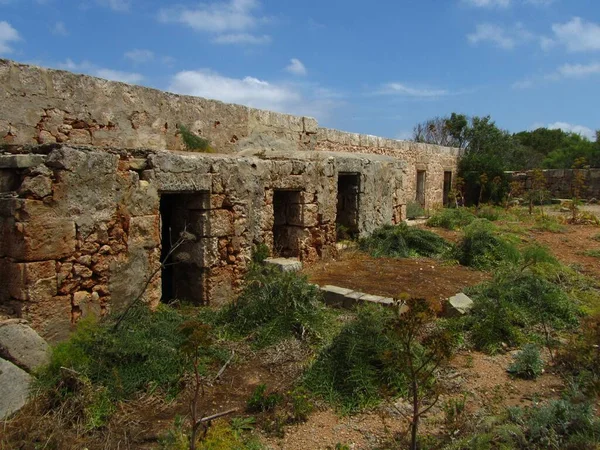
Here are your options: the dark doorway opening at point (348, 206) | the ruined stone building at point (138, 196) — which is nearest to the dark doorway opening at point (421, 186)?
the ruined stone building at point (138, 196)

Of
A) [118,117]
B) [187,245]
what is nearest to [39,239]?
[187,245]

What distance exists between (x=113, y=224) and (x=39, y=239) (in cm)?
80

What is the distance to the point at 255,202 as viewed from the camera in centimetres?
720

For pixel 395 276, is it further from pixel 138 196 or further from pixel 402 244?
pixel 138 196

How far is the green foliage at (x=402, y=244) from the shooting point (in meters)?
10.0

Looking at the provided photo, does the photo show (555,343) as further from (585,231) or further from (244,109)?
(585,231)

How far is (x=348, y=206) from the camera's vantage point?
416 inches

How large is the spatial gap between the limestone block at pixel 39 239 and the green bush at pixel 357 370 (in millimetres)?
2661

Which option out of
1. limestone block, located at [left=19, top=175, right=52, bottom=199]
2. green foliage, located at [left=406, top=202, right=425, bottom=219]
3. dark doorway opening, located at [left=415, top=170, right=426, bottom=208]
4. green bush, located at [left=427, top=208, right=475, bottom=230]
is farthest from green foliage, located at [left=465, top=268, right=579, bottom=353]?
dark doorway opening, located at [left=415, top=170, right=426, bottom=208]

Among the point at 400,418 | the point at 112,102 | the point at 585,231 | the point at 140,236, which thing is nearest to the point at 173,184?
Answer: the point at 140,236

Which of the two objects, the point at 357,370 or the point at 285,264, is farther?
the point at 285,264

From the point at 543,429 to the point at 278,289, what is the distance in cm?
311

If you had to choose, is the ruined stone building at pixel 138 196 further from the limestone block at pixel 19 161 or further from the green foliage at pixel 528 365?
the green foliage at pixel 528 365

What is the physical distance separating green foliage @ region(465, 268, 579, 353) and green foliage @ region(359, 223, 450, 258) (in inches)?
111
